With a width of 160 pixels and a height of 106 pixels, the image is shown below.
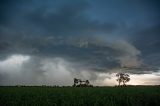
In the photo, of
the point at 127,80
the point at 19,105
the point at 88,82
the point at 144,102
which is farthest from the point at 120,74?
the point at 19,105

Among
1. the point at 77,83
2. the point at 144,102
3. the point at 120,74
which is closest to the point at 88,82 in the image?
the point at 77,83

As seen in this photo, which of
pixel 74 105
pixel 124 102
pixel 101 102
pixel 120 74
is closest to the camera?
pixel 74 105

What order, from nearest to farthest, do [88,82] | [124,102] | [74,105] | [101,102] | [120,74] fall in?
[74,105] → [101,102] → [124,102] → [88,82] → [120,74]

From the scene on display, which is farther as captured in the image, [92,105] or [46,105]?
[92,105]

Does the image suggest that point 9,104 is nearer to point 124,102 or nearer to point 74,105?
point 74,105

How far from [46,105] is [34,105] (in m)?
0.88

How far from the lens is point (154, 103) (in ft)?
74.0

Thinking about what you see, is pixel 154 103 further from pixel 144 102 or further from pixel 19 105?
pixel 19 105

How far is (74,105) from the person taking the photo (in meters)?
18.1

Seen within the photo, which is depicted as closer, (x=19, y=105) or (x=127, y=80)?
(x=19, y=105)

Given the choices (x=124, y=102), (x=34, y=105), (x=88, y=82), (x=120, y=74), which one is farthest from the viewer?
(x=120, y=74)

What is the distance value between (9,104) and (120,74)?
10911 cm

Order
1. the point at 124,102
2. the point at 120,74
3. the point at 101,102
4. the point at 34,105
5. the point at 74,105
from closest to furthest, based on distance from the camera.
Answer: the point at 34,105 → the point at 74,105 → the point at 101,102 → the point at 124,102 → the point at 120,74

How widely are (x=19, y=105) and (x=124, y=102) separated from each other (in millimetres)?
9905
